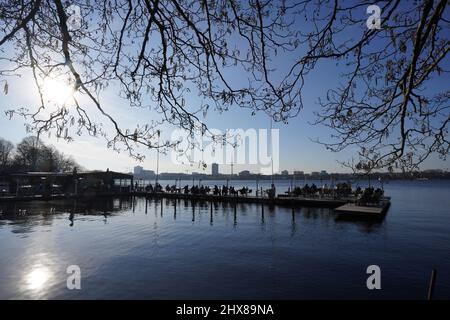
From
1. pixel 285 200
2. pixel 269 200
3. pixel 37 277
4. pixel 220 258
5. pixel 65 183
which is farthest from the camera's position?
pixel 65 183

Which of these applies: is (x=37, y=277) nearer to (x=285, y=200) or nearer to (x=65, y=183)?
(x=285, y=200)

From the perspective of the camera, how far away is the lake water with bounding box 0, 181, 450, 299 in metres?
12.3

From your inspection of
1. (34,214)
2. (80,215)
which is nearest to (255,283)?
(80,215)

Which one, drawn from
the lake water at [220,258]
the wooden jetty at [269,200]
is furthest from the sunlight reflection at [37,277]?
the wooden jetty at [269,200]

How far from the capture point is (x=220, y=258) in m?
16.9

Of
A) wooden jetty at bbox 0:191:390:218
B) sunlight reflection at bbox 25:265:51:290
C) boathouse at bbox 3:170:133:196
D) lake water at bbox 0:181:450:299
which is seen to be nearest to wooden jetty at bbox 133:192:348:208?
wooden jetty at bbox 0:191:390:218

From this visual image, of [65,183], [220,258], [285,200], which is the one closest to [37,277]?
[220,258]

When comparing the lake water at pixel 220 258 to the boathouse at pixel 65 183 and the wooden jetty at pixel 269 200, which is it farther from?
the boathouse at pixel 65 183

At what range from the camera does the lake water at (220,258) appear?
12344 millimetres

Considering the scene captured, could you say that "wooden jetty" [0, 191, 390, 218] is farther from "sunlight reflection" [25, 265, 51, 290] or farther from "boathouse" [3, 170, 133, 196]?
"sunlight reflection" [25, 265, 51, 290]

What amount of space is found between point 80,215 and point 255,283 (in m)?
26.3
